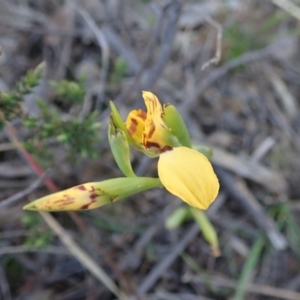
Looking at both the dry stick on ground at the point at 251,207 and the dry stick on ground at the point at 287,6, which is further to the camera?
the dry stick on ground at the point at 251,207

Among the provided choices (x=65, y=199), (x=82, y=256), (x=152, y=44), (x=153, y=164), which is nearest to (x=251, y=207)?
(x=153, y=164)

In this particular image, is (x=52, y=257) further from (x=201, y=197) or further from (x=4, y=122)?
(x=201, y=197)

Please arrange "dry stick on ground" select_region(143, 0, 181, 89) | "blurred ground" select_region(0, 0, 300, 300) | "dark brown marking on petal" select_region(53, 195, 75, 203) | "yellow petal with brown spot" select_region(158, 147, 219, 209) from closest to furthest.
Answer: "yellow petal with brown spot" select_region(158, 147, 219, 209) → "dark brown marking on petal" select_region(53, 195, 75, 203) → "dry stick on ground" select_region(143, 0, 181, 89) → "blurred ground" select_region(0, 0, 300, 300)

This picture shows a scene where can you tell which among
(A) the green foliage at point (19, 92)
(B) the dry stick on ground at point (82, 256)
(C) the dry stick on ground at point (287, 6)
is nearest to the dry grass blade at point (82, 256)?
(B) the dry stick on ground at point (82, 256)

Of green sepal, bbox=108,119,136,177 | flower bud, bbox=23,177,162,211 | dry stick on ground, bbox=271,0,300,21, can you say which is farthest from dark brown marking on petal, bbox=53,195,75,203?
dry stick on ground, bbox=271,0,300,21

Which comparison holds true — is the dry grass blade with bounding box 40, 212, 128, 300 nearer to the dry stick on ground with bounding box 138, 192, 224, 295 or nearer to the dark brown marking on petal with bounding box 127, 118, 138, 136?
the dry stick on ground with bounding box 138, 192, 224, 295

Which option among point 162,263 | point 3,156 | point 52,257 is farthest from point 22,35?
point 162,263

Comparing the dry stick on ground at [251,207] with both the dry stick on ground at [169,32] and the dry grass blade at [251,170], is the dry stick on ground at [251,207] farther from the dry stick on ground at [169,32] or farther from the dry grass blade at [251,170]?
the dry stick on ground at [169,32]
